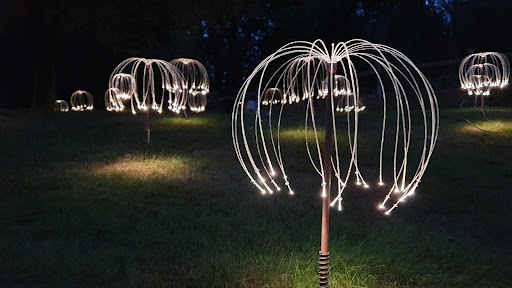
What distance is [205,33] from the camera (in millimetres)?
33406

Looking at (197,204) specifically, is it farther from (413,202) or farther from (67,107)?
(67,107)

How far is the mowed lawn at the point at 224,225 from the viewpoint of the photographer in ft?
15.0

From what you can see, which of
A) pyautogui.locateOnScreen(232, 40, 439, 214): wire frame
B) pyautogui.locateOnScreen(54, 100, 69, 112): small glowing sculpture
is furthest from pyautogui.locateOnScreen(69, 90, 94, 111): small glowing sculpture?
pyautogui.locateOnScreen(232, 40, 439, 214): wire frame

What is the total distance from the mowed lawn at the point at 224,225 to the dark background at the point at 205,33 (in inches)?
347

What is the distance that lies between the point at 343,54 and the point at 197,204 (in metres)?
4.12

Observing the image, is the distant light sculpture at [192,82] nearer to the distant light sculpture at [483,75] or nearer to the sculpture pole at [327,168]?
the distant light sculpture at [483,75]

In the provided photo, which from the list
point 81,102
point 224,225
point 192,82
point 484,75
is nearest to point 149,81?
point 192,82

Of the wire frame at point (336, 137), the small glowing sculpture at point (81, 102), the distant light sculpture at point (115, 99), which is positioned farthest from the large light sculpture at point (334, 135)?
the small glowing sculpture at point (81, 102)

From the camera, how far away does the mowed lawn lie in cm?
457

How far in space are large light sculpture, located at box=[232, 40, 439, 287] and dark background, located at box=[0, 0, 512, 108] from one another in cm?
313

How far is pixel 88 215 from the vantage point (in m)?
6.57

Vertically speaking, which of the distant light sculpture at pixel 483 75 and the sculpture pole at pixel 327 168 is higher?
the distant light sculpture at pixel 483 75

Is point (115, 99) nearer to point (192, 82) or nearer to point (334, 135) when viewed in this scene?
point (192, 82)

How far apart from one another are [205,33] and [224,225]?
28.7 metres
